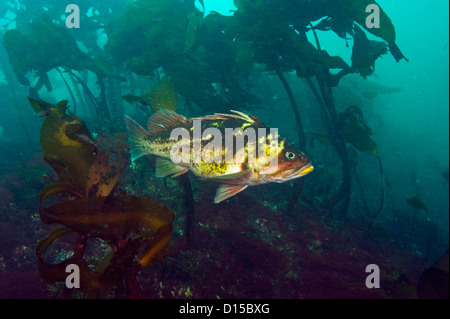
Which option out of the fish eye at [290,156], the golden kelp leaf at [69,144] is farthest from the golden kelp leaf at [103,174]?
the fish eye at [290,156]

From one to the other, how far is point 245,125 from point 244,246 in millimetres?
2010

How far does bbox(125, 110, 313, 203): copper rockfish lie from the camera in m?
2.24

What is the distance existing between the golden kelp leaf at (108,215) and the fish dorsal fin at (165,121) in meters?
1.12

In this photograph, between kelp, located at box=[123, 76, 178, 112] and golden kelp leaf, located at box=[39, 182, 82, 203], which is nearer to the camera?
golden kelp leaf, located at box=[39, 182, 82, 203]

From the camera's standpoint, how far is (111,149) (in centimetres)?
210

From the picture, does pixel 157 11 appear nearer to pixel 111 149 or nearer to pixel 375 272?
pixel 111 149

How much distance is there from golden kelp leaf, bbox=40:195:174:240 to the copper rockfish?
0.62 metres

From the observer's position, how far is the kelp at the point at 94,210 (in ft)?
5.51

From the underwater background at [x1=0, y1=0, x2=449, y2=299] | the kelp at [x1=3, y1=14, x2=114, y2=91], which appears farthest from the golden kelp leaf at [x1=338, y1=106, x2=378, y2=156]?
the kelp at [x1=3, y1=14, x2=114, y2=91]

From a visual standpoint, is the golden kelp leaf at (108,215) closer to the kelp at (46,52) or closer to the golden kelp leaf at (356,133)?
the golden kelp leaf at (356,133)

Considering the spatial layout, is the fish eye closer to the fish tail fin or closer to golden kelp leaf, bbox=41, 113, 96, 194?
the fish tail fin

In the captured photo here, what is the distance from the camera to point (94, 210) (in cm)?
171
